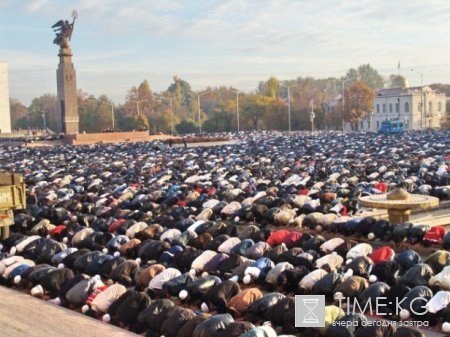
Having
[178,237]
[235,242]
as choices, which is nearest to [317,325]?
[235,242]

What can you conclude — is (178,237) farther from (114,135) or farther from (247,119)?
(247,119)

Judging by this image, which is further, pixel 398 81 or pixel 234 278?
pixel 398 81

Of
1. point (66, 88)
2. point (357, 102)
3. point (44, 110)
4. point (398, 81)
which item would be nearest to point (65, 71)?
point (66, 88)

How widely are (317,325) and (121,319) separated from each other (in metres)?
3.26

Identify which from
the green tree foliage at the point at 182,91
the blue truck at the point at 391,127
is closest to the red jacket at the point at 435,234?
the blue truck at the point at 391,127

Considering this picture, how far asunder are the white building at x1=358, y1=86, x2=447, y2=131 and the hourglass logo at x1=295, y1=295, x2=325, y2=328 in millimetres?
82413

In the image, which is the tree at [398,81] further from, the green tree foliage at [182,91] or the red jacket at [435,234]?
the red jacket at [435,234]

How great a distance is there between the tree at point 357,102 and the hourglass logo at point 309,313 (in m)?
85.3

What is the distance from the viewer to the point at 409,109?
91.4m

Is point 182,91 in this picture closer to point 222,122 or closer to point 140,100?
point 140,100

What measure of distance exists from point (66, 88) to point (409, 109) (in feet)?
168

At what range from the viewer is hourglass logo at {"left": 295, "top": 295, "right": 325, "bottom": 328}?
9215 mm

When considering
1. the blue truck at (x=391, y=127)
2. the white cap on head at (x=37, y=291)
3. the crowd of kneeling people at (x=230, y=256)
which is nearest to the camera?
the crowd of kneeling people at (x=230, y=256)

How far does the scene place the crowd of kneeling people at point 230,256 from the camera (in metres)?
9.87
